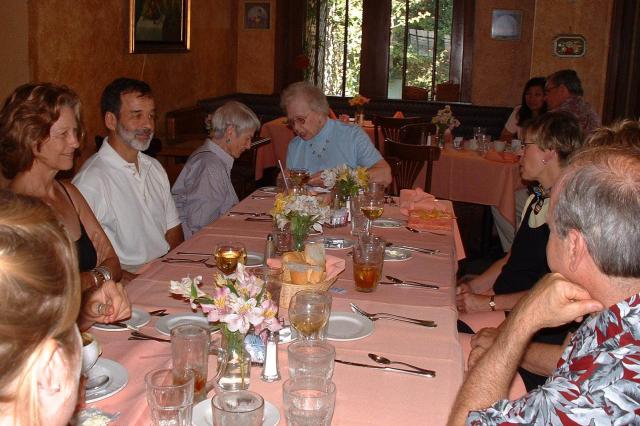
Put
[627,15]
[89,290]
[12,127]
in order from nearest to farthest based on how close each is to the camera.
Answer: [89,290], [12,127], [627,15]

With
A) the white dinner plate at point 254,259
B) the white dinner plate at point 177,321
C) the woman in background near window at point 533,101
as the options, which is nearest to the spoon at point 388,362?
the white dinner plate at point 177,321

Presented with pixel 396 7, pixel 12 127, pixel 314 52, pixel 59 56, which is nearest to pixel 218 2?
pixel 314 52

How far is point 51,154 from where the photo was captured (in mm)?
2781

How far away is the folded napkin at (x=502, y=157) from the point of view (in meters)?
6.09

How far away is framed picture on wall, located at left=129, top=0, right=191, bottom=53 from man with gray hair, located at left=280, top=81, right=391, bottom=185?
10.3 feet

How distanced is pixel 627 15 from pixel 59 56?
18.8 feet

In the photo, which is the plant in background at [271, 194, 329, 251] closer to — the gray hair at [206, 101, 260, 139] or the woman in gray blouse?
the woman in gray blouse

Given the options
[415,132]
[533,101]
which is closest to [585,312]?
[415,132]

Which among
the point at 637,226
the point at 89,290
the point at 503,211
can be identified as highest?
the point at 637,226

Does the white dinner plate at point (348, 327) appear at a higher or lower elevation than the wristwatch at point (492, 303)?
higher

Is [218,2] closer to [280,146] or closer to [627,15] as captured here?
[280,146]

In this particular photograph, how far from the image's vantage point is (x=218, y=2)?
932 centimetres

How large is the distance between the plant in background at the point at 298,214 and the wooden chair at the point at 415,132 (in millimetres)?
3912

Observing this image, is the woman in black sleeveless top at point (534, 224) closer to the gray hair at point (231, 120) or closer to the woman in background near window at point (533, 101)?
the gray hair at point (231, 120)
